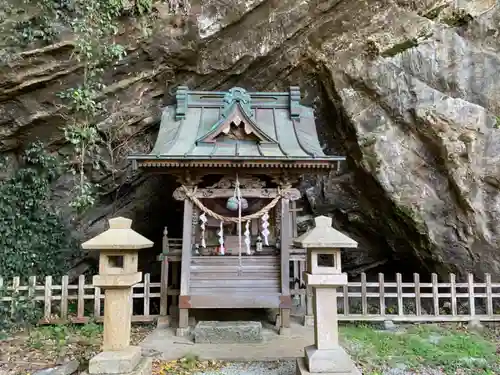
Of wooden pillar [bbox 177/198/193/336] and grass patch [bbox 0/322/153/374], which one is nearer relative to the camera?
grass patch [bbox 0/322/153/374]

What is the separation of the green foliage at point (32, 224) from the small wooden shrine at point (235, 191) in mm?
3173

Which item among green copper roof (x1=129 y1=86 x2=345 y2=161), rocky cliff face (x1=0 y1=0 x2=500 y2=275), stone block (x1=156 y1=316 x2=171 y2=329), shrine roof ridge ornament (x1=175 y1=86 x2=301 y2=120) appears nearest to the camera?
green copper roof (x1=129 y1=86 x2=345 y2=161)

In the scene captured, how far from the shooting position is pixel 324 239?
5.39m

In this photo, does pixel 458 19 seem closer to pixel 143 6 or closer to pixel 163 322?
pixel 143 6

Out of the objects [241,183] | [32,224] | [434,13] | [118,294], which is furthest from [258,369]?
[434,13]

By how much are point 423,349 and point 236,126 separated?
6.04 meters

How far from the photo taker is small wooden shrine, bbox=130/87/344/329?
26.2ft

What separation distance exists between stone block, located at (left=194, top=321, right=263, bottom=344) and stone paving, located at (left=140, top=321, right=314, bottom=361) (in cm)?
12

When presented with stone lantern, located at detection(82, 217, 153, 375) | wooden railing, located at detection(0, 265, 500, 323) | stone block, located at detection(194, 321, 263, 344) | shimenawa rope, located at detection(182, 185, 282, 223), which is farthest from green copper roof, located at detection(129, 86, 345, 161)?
stone block, located at detection(194, 321, 263, 344)

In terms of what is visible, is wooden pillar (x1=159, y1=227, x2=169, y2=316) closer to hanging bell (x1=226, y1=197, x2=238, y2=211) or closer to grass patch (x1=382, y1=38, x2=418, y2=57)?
hanging bell (x1=226, y1=197, x2=238, y2=211)

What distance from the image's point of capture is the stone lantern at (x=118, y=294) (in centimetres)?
516

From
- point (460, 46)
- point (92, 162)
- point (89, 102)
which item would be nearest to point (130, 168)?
point (92, 162)

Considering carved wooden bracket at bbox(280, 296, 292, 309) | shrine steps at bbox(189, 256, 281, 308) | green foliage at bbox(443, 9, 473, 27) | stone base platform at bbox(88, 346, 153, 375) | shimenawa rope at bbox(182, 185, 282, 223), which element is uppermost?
green foliage at bbox(443, 9, 473, 27)

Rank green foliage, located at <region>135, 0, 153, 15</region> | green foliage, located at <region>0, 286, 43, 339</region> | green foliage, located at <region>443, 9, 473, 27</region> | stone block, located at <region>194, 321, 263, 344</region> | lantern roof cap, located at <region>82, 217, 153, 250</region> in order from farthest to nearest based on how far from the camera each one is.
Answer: green foliage, located at <region>443, 9, 473, 27</region>, green foliage, located at <region>135, 0, 153, 15</region>, green foliage, located at <region>0, 286, 43, 339</region>, stone block, located at <region>194, 321, 263, 344</region>, lantern roof cap, located at <region>82, 217, 153, 250</region>
